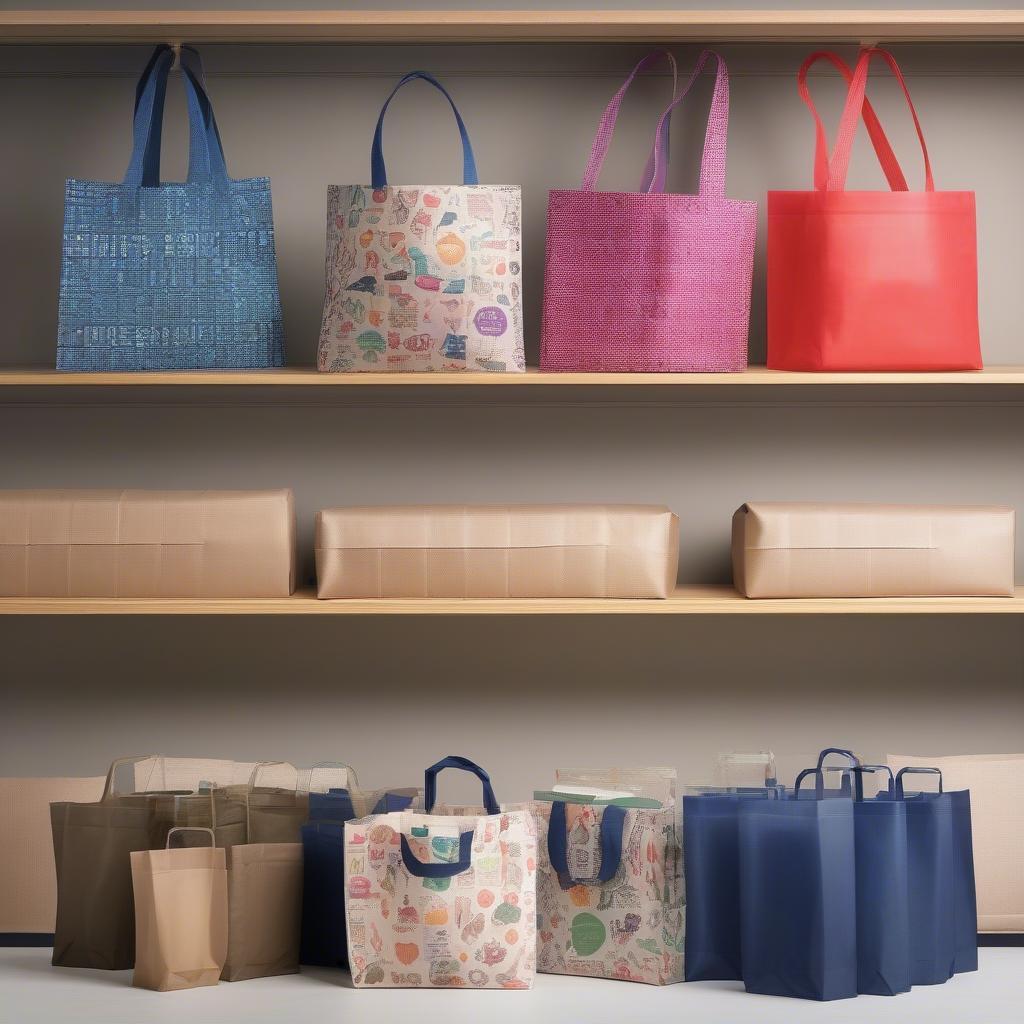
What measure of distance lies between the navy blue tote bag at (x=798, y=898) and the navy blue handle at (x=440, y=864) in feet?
1.37

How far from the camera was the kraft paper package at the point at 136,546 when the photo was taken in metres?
2.04

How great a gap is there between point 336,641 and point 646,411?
0.73 m

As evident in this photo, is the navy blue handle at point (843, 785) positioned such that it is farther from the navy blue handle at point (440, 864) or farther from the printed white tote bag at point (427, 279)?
the printed white tote bag at point (427, 279)

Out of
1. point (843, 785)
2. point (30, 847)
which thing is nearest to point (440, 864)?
point (843, 785)

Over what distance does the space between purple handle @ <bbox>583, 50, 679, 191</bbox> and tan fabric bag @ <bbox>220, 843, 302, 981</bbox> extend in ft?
3.95

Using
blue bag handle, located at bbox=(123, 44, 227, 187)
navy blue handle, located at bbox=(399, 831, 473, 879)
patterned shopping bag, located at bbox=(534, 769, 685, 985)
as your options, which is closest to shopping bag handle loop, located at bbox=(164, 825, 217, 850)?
navy blue handle, located at bbox=(399, 831, 473, 879)

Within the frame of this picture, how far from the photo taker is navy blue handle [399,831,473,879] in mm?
1820

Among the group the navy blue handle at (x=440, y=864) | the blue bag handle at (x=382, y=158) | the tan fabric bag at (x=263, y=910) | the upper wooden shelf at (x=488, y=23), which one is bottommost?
the tan fabric bag at (x=263, y=910)

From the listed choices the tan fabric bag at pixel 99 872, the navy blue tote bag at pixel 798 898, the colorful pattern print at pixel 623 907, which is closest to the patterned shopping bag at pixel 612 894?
the colorful pattern print at pixel 623 907

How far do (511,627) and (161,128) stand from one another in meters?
1.10

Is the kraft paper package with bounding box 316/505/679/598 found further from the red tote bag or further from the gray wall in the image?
the red tote bag

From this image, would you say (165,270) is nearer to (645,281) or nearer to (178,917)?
(645,281)

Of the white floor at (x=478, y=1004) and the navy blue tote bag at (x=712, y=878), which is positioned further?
the navy blue tote bag at (x=712, y=878)

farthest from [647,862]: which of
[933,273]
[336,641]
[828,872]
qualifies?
[933,273]
